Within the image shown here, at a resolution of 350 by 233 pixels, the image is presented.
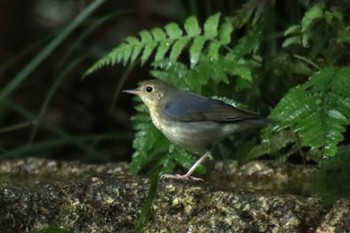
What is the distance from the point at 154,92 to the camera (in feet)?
17.0

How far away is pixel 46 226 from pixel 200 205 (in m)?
0.67

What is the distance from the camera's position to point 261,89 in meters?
5.67

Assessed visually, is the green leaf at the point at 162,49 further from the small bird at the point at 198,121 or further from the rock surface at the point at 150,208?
the rock surface at the point at 150,208

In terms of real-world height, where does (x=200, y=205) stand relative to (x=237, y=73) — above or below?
below

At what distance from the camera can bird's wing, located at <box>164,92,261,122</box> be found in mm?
4719

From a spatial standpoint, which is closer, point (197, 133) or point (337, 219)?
point (337, 219)

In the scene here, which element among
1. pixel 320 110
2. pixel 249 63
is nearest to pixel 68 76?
pixel 249 63

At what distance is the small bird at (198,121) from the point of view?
473 cm

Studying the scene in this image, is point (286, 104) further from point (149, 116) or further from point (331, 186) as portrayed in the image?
point (149, 116)

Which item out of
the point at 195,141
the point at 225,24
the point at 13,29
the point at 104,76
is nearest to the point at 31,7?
the point at 13,29

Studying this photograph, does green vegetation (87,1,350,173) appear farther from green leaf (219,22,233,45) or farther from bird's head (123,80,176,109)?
bird's head (123,80,176,109)

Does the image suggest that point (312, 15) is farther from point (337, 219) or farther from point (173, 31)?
point (337, 219)

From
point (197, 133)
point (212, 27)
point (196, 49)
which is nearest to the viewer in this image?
point (197, 133)

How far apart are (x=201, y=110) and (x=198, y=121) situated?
0.06 m
